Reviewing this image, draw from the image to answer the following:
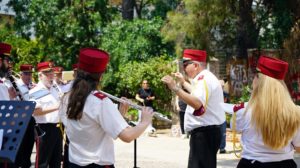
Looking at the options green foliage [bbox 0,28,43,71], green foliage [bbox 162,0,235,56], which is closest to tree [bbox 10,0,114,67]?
green foliage [bbox 0,28,43,71]

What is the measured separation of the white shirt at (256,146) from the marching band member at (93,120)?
0.83 metres

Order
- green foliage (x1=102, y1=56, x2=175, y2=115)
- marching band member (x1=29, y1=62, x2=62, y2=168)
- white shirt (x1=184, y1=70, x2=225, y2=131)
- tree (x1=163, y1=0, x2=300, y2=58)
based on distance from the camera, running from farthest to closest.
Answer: green foliage (x1=102, y1=56, x2=175, y2=115), tree (x1=163, y1=0, x2=300, y2=58), marching band member (x1=29, y1=62, x2=62, y2=168), white shirt (x1=184, y1=70, x2=225, y2=131)

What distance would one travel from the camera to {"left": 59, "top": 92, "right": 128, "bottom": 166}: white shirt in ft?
14.7

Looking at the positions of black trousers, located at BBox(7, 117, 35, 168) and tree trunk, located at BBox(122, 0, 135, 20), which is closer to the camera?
black trousers, located at BBox(7, 117, 35, 168)

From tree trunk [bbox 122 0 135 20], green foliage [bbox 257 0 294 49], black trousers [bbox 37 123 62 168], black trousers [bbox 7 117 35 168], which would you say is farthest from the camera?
tree trunk [bbox 122 0 135 20]

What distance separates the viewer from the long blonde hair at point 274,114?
4.64 m

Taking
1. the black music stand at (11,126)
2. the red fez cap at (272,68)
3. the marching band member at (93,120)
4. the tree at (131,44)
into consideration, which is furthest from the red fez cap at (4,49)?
the tree at (131,44)

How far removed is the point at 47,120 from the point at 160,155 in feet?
15.1

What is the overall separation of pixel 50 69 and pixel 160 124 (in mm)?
9274

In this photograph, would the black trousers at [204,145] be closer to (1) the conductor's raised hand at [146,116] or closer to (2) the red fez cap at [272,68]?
(2) the red fez cap at [272,68]

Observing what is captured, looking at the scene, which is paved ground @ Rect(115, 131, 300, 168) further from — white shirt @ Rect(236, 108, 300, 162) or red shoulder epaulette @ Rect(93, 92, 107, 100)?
red shoulder epaulette @ Rect(93, 92, 107, 100)

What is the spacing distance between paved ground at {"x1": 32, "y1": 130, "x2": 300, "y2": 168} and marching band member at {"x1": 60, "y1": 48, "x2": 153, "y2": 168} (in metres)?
6.48

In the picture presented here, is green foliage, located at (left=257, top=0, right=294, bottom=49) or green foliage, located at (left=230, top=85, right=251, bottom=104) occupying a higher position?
green foliage, located at (left=257, top=0, right=294, bottom=49)

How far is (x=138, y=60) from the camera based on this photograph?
20.6m
